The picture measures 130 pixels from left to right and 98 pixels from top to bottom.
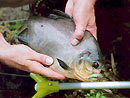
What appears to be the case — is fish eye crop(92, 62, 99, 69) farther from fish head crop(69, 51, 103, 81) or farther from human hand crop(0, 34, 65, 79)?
human hand crop(0, 34, 65, 79)

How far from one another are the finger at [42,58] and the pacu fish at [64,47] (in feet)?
0.23

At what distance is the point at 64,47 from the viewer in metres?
2.07

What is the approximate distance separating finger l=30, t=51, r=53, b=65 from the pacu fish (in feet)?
0.23

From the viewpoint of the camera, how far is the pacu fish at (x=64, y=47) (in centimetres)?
200

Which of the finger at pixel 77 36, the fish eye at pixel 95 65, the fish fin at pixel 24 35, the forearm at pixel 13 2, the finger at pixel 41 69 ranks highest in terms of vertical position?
the forearm at pixel 13 2

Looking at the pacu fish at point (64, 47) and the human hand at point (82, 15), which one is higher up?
the human hand at point (82, 15)

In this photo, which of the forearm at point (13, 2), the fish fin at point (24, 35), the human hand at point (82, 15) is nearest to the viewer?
the human hand at point (82, 15)

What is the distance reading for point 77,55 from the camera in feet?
6.61

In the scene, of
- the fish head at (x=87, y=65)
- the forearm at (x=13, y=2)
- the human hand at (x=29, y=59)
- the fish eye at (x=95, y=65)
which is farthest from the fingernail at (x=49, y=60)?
the forearm at (x=13, y=2)

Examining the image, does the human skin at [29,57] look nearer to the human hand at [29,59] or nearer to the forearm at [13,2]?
the human hand at [29,59]

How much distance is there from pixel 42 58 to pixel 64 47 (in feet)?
0.68

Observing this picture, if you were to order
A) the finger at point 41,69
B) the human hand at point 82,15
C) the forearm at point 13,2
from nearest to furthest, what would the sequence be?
the finger at point 41,69, the human hand at point 82,15, the forearm at point 13,2

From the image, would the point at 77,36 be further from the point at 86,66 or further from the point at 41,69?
the point at 41,69

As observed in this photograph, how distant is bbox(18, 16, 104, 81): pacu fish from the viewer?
200 cm
